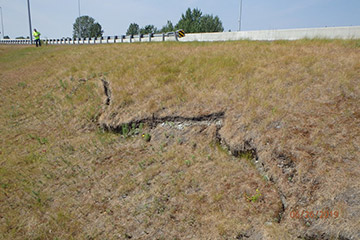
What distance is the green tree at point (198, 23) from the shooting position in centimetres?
7544

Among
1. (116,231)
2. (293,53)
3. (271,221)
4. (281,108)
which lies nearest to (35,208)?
(116,231)

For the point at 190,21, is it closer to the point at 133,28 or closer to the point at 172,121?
the point at 133,28

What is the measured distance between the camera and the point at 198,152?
20.4 ft

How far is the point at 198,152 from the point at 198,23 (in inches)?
3114

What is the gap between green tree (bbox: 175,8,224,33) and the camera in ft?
247

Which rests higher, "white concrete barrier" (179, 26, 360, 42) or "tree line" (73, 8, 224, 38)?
"tree line" (73, 8, 224, 38)

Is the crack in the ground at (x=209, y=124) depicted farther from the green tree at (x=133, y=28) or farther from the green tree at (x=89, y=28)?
the green tree at (x=89, y=28)

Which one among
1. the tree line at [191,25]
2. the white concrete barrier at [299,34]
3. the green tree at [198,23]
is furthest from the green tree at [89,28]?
the white concrete barrier at [299,34]

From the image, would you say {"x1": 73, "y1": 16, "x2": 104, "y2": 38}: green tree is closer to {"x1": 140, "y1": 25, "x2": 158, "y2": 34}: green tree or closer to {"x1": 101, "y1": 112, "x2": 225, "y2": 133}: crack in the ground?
{"x1": 140, "y1": 25, "x2": 158, "y2": 34}: green tree

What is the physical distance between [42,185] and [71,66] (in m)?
8.29

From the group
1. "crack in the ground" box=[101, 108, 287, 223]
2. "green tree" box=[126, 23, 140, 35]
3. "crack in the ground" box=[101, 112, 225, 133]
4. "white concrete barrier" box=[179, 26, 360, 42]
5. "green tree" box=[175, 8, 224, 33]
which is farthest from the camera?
"green tree" box=[126, 23, 140, 35]

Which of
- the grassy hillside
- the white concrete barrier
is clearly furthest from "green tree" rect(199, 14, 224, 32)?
the grassy hillside

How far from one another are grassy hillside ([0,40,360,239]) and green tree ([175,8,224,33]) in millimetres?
68631

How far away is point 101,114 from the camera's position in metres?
8.32
